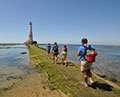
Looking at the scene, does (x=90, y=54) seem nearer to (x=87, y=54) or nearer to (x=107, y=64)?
(x=87, y=54)

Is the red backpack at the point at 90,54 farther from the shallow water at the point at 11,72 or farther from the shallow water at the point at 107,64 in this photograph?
the shallow water at the point at 107,64

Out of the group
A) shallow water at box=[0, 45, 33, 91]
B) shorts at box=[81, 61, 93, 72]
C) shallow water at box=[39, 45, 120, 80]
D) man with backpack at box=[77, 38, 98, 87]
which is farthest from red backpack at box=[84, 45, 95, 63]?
shallow water at box=[39, 45, 120, 80]

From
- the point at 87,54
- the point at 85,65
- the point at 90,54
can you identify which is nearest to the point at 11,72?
the point at 85,65

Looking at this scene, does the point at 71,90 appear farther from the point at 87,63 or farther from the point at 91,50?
the point at 91,50

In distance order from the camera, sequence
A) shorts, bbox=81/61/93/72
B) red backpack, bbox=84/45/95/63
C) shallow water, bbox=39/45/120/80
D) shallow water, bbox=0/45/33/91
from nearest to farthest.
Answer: red backpack, bbox=84/45/95/63, shorts, bbox=81/61/93/72, shallow water, bbox=0/45/33/91, shallow water, bbox=39/45/120/80

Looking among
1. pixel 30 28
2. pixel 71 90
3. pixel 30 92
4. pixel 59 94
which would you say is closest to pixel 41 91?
pixel 30 92

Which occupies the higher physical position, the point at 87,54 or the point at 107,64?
the point at 87,54

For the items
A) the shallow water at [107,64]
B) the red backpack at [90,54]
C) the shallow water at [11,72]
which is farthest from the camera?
the shallow water at [107,64]

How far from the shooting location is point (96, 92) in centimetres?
448

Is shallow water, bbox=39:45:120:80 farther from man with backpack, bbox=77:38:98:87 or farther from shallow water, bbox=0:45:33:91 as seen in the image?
shallow water, bbox=0:45:33:91

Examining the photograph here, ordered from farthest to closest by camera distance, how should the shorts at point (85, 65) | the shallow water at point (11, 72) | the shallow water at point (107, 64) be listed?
the shallow water at point (107, 64)
the shallow water at point (11, 72)
the shorts at point (85, 65)

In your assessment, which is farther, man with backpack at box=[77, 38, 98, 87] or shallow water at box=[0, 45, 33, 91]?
shallow water at box=[0, 45, 33, 91]

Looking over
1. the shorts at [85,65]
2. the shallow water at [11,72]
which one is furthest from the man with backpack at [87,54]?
the shallow water at [11,72]

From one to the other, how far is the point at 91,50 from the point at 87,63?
2.47 ft
